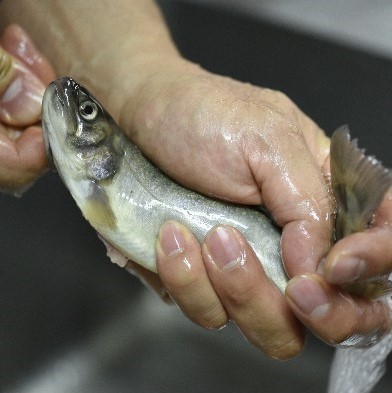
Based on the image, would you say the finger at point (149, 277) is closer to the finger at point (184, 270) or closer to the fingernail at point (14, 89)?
the finger at point (184, 270)

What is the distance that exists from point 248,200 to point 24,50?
1.35ft

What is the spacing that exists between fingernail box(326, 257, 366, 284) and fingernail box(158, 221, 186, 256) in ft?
0.58

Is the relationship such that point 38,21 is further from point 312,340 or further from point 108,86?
point 312,340

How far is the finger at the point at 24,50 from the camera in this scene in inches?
41.9

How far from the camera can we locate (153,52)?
1061 mm

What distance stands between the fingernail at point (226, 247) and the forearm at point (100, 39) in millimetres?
299

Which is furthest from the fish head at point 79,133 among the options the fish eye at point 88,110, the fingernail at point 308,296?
the fingernail at point 308,296

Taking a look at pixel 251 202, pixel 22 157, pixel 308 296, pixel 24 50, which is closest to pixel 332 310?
pixel 308 296

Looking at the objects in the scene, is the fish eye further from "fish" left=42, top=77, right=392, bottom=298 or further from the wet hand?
the wet hand

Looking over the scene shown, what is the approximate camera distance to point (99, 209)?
0.83 meters

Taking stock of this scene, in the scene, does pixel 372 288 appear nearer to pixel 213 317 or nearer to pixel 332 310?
pixel 332 310

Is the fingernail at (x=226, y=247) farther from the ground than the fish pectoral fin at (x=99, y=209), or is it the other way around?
the fish pectoral fin at (x=99, y=209)

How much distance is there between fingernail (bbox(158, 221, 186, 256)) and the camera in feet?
2.67

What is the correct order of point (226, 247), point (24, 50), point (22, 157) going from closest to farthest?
point (226, 247), point (22, 157), point (24, 50)
